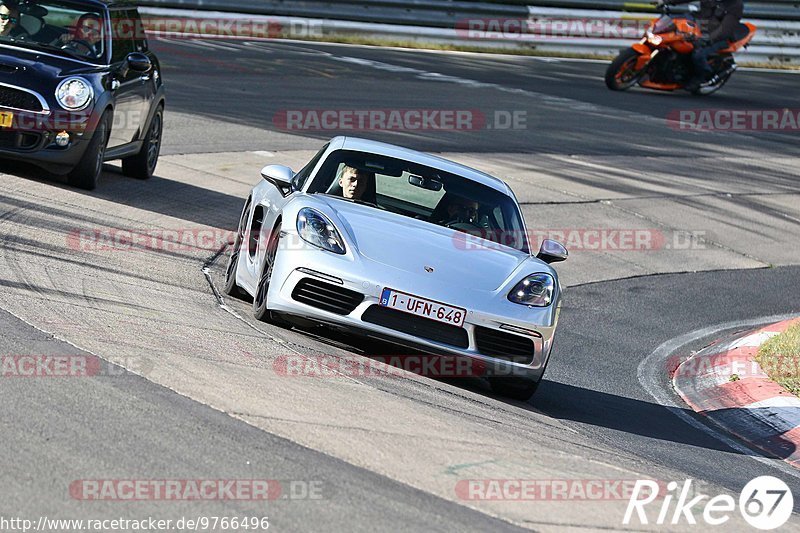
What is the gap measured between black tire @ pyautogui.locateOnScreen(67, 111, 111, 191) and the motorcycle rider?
16.1m

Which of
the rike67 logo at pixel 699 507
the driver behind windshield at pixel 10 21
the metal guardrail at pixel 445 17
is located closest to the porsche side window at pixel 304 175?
the rike67 logo at pixel 699 507

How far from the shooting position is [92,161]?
37.8 feet

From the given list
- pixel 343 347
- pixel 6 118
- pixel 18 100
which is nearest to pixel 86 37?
pixel 18 100

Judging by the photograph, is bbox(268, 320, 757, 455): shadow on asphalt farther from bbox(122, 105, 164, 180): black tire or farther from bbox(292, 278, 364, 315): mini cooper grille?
bbox(122, 105, 164, 180): black tire

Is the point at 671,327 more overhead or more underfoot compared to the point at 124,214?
more underfoot

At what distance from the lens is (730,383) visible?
9.51 m

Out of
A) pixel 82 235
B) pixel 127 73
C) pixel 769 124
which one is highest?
pixel 127 73

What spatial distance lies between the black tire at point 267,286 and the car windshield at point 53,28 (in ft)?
15.5

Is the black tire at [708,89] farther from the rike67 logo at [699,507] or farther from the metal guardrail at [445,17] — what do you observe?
the rike67 logo at [699,507]

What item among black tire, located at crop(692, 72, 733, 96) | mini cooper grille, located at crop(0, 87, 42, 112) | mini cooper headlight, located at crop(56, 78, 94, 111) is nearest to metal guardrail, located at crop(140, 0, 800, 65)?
black tire, located at crop(692, 72, 733, 96)

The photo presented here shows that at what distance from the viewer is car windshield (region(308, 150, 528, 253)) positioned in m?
8.37

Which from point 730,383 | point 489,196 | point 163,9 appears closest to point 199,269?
point 489,196

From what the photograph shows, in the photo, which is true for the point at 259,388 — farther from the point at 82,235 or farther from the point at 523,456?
the point at 82,235

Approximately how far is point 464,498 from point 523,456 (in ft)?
2.72
